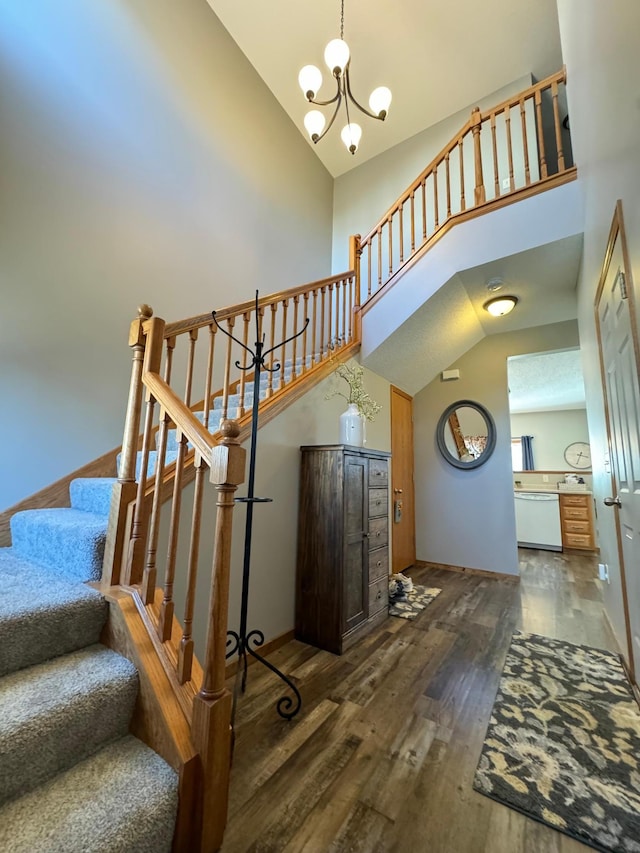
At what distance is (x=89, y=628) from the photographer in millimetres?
1304

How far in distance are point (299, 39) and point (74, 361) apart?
171 inches

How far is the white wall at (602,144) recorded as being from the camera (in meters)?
1.33

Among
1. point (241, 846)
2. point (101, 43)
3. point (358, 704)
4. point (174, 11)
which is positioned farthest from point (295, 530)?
point (174, 11)

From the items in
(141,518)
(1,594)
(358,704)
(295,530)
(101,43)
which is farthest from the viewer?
(101,43)

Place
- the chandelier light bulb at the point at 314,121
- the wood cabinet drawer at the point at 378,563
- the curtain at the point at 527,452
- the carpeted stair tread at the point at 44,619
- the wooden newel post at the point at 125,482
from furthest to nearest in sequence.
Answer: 1. the curtain at the point at 527,452
2. the chandelier light bulb at the point at 314,121
3. the wood cabinet drawer at the point at 378,563
4. the wooden newel post at the point at 125,482
5. the carpeted stair tread at the point at 44,619

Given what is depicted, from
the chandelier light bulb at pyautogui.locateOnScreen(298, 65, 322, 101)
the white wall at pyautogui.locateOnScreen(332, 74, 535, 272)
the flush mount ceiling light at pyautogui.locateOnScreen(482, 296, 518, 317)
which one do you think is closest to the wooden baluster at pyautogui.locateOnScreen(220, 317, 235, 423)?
the chandelier light bulb at pyautogui.locateOnScreen(298, 65, 322, 101)

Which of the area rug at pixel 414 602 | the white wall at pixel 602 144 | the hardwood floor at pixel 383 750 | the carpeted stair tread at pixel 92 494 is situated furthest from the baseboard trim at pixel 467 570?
the carpeted stair tread at pixel 92 494

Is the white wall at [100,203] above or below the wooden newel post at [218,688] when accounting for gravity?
above

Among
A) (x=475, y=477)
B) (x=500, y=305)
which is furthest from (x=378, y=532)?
(x=500, y=305)

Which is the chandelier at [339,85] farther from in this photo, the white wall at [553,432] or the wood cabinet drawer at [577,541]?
the white wall at [553,432]

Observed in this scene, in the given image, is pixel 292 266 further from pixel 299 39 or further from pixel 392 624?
pixel 392 624

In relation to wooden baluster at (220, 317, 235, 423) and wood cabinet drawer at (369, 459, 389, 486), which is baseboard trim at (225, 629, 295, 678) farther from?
wooden baluster at (220, 317, 235, 423)

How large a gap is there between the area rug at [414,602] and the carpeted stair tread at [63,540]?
227cm

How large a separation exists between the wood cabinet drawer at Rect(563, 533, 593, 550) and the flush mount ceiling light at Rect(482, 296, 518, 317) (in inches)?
162
